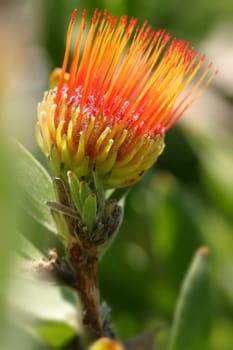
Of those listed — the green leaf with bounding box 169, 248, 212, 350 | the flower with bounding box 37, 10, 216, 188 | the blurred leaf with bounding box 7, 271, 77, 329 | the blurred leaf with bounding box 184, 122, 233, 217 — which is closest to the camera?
the flower with bounding box 37, 10, 216, 188

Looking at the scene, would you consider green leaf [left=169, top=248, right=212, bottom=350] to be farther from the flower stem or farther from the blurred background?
the flower stem

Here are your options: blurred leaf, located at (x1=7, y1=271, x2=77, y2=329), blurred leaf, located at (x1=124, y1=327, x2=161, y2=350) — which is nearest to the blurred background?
blurred leaf, located at (x1=7, y1=271, x2=77, y2=329)

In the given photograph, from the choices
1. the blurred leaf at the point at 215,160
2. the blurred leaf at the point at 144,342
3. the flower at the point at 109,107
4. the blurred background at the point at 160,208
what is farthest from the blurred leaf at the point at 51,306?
the blurred leaf at the point at 215,160

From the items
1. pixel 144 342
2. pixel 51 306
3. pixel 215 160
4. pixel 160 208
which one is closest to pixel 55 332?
pixel 51 306

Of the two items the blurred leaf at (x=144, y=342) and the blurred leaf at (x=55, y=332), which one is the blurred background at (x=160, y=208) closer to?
the blurred leaf at (x=55, y=332)

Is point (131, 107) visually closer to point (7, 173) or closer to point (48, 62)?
point (7, 173)

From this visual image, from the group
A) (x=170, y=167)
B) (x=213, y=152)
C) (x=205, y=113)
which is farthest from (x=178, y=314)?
(x=205, y=113)
